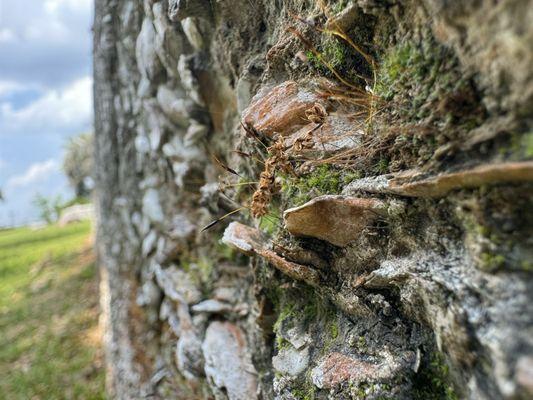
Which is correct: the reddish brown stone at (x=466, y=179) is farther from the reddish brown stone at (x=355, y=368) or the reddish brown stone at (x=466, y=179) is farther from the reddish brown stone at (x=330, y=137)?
the reddish brown stone at (x=355, y=368)

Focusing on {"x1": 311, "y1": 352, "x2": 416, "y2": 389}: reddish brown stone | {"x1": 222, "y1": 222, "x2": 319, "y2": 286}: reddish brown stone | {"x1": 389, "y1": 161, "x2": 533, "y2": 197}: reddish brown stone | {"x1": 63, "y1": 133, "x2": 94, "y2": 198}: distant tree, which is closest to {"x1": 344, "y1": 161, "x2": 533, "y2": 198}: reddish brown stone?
{"x1": 389, "y1": 161, "x2": 533, "y2": 197}: reddish brown stone

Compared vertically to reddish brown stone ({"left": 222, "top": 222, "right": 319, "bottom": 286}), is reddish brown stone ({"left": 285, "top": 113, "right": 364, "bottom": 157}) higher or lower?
higher

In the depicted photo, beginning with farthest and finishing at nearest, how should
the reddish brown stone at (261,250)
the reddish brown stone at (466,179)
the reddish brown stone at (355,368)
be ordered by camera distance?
1. the reddish brown stone at (261,250)
2. the reddish brown stone at (355,368)
3. the reddish brown stone at (466,179)

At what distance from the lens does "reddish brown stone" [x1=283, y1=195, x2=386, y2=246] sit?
1804 mm

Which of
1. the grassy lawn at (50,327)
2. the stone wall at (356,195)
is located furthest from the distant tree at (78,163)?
the stone wall at (356,195)

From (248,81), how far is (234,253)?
5.84 ft

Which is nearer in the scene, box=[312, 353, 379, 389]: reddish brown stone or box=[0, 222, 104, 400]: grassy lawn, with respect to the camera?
box=[312, 353, 379, 389]: reddish brown stone

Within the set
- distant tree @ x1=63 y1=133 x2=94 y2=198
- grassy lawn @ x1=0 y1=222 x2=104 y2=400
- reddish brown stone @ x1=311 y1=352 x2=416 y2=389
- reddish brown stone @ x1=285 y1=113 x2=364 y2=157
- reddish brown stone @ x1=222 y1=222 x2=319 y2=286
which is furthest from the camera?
distant tree @ x1=63 y1=133 x2=94 y2=198

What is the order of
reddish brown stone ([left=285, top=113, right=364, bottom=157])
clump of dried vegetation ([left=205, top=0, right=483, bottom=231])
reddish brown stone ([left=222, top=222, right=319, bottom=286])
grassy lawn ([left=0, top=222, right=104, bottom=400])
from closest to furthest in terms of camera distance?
clump of dried vegetation ([left=205, top=0, right=483, bottom=231]), reddish brown stone ([left=285, top=113, right=364, bottom=157]), reddish brown stone ([left=222, top=222, right=319, bottom=286]), grassy lawn ([left=0, top=222, right=104, bottom=400])

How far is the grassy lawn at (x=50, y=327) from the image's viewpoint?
6.82 m

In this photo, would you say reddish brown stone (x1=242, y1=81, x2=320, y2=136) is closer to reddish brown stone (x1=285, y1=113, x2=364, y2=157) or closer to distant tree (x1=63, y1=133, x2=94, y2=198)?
reddish brown stone (x1=285, y1=113, x2=364, y2=157)

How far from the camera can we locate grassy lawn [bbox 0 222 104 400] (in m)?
6.82

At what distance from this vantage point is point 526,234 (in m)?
1.17

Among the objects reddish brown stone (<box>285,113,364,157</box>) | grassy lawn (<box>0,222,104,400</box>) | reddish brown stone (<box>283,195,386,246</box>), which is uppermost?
reddish brown stone (<box>285,113,364,157</box>)
